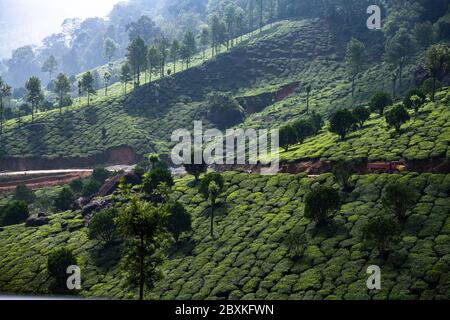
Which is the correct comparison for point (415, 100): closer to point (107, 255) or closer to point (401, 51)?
point (401, 51)

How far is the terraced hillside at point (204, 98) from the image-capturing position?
134m

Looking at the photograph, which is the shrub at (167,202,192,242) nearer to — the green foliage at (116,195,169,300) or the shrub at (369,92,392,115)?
the green foliage at (116,195,169,300)

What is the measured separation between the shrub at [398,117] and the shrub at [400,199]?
27737 millimetres

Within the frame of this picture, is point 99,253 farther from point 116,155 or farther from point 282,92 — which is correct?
point 282,92

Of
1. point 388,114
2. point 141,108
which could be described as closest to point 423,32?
point 388,114

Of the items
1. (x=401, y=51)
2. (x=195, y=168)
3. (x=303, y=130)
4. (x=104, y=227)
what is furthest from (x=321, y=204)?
(x=401, y=51)

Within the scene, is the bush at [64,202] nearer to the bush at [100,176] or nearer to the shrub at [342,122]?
the bush at [100,176]

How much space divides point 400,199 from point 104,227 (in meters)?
41.0

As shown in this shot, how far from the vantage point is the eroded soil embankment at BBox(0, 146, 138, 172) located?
128875mm

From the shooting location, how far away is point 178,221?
67688 mm

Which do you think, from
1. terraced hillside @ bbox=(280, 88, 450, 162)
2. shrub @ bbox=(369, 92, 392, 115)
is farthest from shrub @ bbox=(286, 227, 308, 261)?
shrub @ bbox=(369, 92, 392, 115)

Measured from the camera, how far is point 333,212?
6350cm

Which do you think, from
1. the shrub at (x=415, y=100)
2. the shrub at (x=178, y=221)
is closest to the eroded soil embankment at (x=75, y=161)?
the shrub at (x=178, y=221)

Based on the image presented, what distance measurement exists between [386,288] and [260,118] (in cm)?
9428
